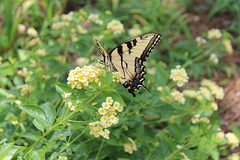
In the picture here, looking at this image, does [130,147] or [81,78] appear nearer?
[81,78]

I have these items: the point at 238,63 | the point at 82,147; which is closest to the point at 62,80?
the point at 82,147

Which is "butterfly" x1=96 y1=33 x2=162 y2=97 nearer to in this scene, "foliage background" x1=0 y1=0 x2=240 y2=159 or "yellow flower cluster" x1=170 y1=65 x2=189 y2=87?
"foliage background" x1=0 y1=0 x2=240 y2=159

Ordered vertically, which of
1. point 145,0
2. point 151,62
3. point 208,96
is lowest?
point 208,96

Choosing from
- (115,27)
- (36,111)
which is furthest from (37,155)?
(115,27)

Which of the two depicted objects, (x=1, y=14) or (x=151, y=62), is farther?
(x=1, y=14)

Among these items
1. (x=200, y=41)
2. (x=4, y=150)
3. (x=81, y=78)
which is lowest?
(x=4, y=150)

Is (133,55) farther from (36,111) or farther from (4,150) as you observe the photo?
(4,150)

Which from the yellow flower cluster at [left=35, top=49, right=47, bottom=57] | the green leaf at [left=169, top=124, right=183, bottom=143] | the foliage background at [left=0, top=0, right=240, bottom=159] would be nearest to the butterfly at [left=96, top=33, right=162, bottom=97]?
the foliage background at [left=0, top=0, right=240, bottom=159]

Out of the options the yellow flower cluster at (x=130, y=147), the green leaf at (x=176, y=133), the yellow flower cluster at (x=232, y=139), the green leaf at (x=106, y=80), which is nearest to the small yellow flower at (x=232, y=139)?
the yellow flower cluster at (x=232, y=139)

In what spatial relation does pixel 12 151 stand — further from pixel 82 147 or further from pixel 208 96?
pixel 208 96
